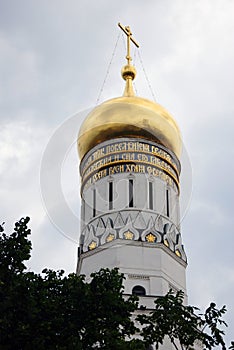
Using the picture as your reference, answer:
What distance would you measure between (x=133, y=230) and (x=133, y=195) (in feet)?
4.39

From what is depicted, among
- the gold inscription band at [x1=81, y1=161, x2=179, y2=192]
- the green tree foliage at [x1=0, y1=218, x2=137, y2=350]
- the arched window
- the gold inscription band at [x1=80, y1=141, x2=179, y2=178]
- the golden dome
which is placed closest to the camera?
the green tree foliage at [x1=0, y1=218, x2=137, y2=350]

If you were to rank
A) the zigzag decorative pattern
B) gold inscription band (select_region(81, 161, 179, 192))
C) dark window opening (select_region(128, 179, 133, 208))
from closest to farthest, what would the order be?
the zigzag decorative pattern < dark window opening (select_region(128, 179, 133, 208)) < gold inscription band (select_region(81, 161, 179, 192))

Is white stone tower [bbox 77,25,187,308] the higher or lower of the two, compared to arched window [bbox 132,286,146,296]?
higher

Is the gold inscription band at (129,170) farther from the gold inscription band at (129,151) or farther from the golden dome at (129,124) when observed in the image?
the golden dome at (129,124)

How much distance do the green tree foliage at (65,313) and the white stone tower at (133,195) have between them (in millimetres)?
5380

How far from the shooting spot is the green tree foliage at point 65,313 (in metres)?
12.6

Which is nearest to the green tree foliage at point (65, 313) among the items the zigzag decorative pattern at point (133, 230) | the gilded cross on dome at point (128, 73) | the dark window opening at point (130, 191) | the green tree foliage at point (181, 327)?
the green tree foliage at point (181, 327)

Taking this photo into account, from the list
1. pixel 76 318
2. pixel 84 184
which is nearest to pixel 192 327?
pixel 76 318

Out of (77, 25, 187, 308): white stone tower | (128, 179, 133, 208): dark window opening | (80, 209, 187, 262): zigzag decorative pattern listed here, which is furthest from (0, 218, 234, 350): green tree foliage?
(128, 179, 133, 208): dark window opening

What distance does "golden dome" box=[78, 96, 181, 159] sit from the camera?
76.1 ft

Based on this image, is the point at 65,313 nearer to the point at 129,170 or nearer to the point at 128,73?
the point at 129,170

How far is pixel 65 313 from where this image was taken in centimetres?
1319

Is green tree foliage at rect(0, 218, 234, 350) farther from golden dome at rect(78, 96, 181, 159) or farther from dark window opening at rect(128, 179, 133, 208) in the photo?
golden dome at rect(78, 96, 181, 159)

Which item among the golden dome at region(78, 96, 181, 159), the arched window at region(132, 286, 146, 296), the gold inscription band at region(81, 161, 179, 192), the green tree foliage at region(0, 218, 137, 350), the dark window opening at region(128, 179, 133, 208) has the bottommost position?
the green tree foliage at region(0, 218, 137, 350)
